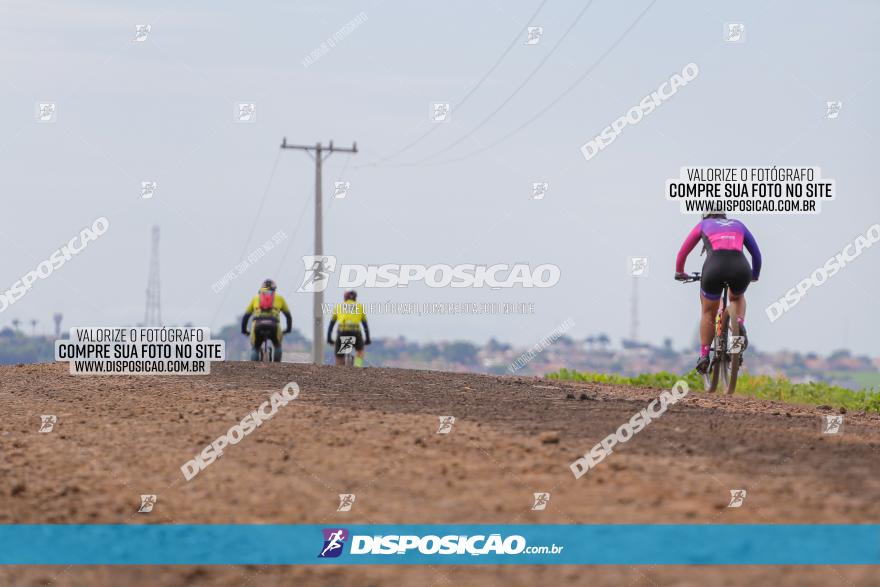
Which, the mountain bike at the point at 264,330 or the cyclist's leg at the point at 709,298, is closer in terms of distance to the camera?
the cyclist's leg at the point at 709,298

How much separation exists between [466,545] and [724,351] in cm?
983

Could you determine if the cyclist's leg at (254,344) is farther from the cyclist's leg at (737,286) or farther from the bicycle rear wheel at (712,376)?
the cyclist's leg at (737,286)

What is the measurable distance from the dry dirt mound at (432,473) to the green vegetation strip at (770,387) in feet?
19.0

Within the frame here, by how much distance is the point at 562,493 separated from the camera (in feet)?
21.9

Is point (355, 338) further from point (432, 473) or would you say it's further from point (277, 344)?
point (432, 473)

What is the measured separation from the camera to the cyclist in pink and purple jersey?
14.5 m

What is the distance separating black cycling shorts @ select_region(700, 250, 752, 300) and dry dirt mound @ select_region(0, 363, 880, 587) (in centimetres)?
299

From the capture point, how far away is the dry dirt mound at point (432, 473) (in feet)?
18.9

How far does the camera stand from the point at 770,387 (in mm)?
19344

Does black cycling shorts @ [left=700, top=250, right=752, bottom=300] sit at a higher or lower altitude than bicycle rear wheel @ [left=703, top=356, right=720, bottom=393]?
higher

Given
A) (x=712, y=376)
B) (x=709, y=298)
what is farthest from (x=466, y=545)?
(x=712, y=376)

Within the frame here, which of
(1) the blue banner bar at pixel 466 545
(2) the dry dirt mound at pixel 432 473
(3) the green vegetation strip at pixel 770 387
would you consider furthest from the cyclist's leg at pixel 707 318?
(1) the blue banner bar at pixel 466 545

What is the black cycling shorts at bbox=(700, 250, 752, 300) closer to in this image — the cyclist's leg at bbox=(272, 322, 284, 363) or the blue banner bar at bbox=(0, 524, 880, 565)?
the blue banner bar at bbox=(0, 524, 880, 565)

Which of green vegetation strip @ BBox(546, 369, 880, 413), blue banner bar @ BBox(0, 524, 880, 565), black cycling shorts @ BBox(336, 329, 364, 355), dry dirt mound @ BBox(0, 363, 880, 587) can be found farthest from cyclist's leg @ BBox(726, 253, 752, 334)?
black cycling shorts @ BBox(336, 329, 364, 355)
